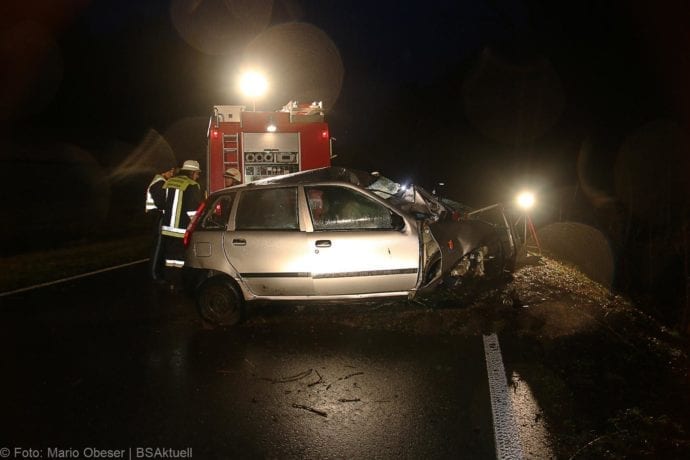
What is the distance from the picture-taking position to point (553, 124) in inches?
981

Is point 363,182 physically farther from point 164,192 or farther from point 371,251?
point 164,192

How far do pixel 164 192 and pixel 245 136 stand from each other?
2.86 metres

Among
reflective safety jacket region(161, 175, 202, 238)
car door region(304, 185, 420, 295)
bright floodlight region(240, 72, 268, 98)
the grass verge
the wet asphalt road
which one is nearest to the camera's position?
the wet asphalt road

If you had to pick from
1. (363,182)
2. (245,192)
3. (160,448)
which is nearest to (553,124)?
(363,182)

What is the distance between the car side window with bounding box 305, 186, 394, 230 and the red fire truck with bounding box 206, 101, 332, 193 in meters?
4.44

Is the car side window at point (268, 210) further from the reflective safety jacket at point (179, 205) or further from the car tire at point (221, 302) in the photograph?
the reflective safety jacket at point (179, 205)

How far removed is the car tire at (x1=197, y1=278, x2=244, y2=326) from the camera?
22.6ft

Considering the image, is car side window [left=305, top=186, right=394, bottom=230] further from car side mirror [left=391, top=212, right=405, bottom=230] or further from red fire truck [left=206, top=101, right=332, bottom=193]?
red fire truck [left=206, top=101, right=332, bottom=193]

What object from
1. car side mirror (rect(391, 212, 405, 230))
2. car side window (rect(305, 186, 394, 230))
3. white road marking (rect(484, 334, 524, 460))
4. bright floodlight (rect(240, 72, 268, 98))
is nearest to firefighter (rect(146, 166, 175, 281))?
A: car side window (rect(305, 186, 394, 230))

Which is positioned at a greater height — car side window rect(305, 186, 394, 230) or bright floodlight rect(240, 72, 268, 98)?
bright floodlight rect(240, 72, 268, 98)

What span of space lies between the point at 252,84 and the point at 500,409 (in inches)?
386

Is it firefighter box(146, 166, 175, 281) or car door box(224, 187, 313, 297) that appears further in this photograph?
firefighter box(146, 166, 175, 281)

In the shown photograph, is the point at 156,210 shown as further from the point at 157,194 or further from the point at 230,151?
the point at 230,151

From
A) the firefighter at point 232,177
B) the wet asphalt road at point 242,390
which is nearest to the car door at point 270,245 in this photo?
the wet asphalt road at point 242,390
